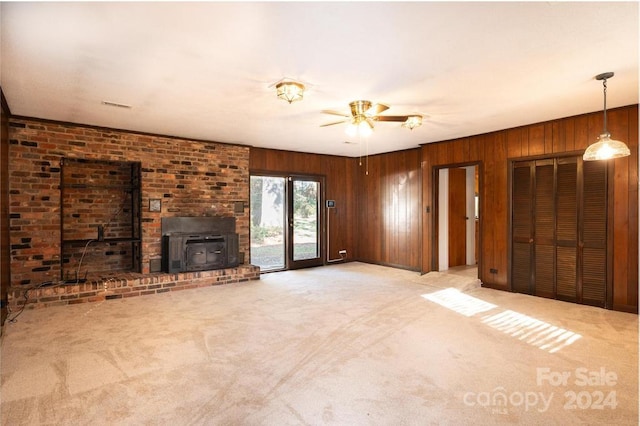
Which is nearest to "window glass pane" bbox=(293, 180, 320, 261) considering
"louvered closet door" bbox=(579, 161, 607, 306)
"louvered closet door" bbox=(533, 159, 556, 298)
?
"louvered closet door" bbox=(533, 159, 556, 298)

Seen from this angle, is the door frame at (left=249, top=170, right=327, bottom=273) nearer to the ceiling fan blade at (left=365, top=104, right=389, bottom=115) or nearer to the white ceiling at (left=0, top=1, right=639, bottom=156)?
the white ceiling at (left=0, top=1, right=639, bottom=156)

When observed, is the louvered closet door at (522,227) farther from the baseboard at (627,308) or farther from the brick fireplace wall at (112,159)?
the brick fireplace wall at (112,159)

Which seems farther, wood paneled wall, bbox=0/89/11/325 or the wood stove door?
the wood stove door

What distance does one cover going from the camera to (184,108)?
160 inches

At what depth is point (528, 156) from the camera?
4.90 m

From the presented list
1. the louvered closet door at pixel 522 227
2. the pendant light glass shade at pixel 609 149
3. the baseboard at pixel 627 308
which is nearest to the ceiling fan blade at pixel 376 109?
the pendant light glass shade at pixel 609 149

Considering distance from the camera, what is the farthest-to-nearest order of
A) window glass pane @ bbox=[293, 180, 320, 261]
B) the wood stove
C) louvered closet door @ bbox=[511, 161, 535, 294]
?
window glass pane @ bbox=[293, 180, 320, 261], the wood stove, louvered closet door @ bbox=[511, 161, 535, 294]

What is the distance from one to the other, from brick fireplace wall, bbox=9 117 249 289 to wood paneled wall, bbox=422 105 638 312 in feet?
11.4

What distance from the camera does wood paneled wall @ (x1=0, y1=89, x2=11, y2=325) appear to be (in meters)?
3.76

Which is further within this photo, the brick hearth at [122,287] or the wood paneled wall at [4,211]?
the brick hearth at [122,287]

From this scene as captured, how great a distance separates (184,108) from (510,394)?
409 centimetres

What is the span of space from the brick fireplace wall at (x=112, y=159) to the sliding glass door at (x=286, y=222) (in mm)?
743

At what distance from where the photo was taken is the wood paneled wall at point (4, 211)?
376 cm

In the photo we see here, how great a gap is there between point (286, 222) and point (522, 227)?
3998 mm
